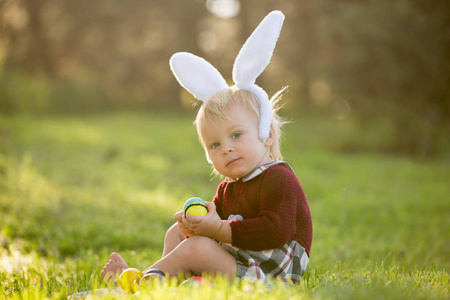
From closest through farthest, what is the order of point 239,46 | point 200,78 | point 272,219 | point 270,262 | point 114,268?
point 272,219
point 270,262
point 114,268
point 200,78
point 239,46

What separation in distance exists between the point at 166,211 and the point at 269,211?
11.4 ft

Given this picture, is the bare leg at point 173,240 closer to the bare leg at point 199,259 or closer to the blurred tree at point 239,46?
the bare leg at point 199,259

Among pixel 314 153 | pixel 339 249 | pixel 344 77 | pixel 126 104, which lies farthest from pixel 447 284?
pixel 126 104

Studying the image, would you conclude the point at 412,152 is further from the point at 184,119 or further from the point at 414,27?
the point at 184,119

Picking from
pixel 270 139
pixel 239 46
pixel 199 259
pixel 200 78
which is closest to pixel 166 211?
pixel 200 78

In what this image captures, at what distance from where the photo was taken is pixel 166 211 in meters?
5.91

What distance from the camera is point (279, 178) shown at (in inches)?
105

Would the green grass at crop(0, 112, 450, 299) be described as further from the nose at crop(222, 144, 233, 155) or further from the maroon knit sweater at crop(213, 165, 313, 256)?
the nose at crop(222, 144, 233, 155)

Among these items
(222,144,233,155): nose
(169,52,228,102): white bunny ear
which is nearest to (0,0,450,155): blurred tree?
(169,52,228,102): white bunny ear

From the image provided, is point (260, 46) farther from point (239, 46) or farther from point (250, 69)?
point (239, 46)

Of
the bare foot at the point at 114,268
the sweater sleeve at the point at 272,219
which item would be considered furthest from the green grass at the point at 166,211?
the sweater sleeve at the point at 272,219

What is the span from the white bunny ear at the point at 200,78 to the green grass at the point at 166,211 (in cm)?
130

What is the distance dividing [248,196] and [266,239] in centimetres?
31

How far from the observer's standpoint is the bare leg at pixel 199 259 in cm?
260
